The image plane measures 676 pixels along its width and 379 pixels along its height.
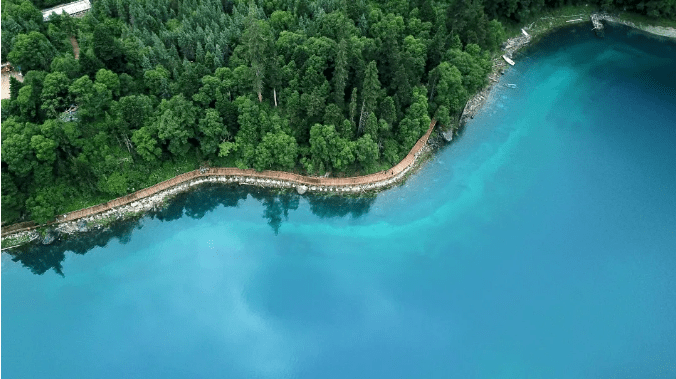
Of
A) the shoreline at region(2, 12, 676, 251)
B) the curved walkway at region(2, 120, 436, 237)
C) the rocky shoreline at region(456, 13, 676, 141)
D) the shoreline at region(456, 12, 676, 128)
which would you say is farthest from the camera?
the shoreline at region(456, 12, 676, 128)

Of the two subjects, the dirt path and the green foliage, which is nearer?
the green foliage

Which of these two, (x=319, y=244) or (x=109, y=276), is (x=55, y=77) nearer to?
(x=109, y=276)

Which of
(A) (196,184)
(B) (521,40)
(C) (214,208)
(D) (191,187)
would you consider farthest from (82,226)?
(B) (521,40)

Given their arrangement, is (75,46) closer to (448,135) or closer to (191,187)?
(191,187)

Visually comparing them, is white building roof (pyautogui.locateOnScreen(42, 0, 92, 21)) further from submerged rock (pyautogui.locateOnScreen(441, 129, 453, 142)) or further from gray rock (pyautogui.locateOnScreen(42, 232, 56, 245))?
submerged rock (pyautogui.locateOnScreen(441, 129, 453, 142))

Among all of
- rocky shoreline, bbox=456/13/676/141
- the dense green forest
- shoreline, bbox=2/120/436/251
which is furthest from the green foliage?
rocky shoreline, bbox=456/13/676/141
